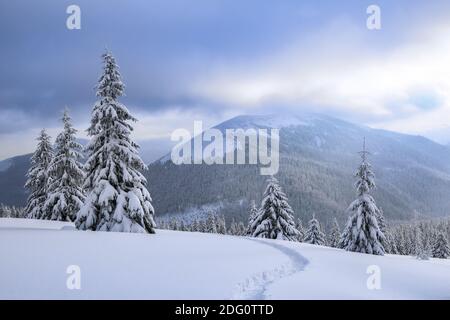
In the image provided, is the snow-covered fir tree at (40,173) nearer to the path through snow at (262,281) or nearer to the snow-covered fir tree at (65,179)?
the snow-covered fir tree at (65,179)

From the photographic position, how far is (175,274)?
1067cm

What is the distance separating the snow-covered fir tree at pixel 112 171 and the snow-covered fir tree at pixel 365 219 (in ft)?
69.3

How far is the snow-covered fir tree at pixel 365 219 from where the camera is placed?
35781 millimetres

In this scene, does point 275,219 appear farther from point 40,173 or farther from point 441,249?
point 441,249

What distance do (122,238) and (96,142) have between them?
28.2 feet

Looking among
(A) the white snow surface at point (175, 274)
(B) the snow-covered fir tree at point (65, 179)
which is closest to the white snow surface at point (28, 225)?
(A) the white snow surface at point (175, 274)

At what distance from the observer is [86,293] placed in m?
8.58

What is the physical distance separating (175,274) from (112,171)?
1297 cm

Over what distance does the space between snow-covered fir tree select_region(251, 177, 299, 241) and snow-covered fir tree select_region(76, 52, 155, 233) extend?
19969 millimetres

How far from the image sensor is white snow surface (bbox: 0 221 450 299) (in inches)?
356

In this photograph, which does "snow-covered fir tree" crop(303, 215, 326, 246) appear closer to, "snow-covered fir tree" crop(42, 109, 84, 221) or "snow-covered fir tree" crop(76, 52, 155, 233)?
"snow-covered fir tree" crop(42, 109, 84, 221)

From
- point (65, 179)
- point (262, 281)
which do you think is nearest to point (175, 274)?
point (262, 281)
